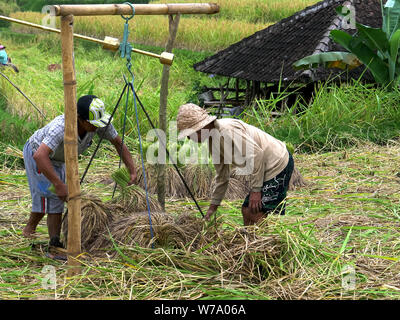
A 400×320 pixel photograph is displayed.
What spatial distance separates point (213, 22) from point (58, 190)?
13.8m

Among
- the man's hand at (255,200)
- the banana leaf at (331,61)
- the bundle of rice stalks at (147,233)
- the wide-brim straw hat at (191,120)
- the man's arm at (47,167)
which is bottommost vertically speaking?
the bundle of rice stalks at (147,233)

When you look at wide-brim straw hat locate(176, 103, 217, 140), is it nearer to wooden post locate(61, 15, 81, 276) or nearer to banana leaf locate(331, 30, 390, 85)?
wooden post locate(61, 15, 81, 276)

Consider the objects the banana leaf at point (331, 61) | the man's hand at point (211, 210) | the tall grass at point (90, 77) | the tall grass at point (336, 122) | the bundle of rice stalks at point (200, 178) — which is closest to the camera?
the man's hand at point (211, 210)

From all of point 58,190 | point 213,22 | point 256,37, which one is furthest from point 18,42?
point 58,190

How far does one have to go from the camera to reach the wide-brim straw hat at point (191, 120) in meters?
3.57

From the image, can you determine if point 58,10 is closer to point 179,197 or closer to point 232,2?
point 179,197

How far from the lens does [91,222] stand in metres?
3.98

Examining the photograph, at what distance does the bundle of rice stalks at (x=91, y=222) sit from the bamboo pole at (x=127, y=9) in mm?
1240

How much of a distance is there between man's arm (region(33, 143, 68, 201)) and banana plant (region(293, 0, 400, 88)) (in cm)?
519

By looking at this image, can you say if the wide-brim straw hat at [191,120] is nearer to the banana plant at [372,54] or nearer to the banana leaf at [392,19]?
the banana plant at [372,54]

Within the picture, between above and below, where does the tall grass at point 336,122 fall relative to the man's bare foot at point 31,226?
above

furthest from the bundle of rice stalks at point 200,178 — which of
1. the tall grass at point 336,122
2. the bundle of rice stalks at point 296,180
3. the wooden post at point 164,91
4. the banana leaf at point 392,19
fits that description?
the banana leaf at point 392,19

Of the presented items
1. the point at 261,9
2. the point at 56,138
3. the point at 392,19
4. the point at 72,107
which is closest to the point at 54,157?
the point at 56,138

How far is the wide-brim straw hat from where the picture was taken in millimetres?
3570
